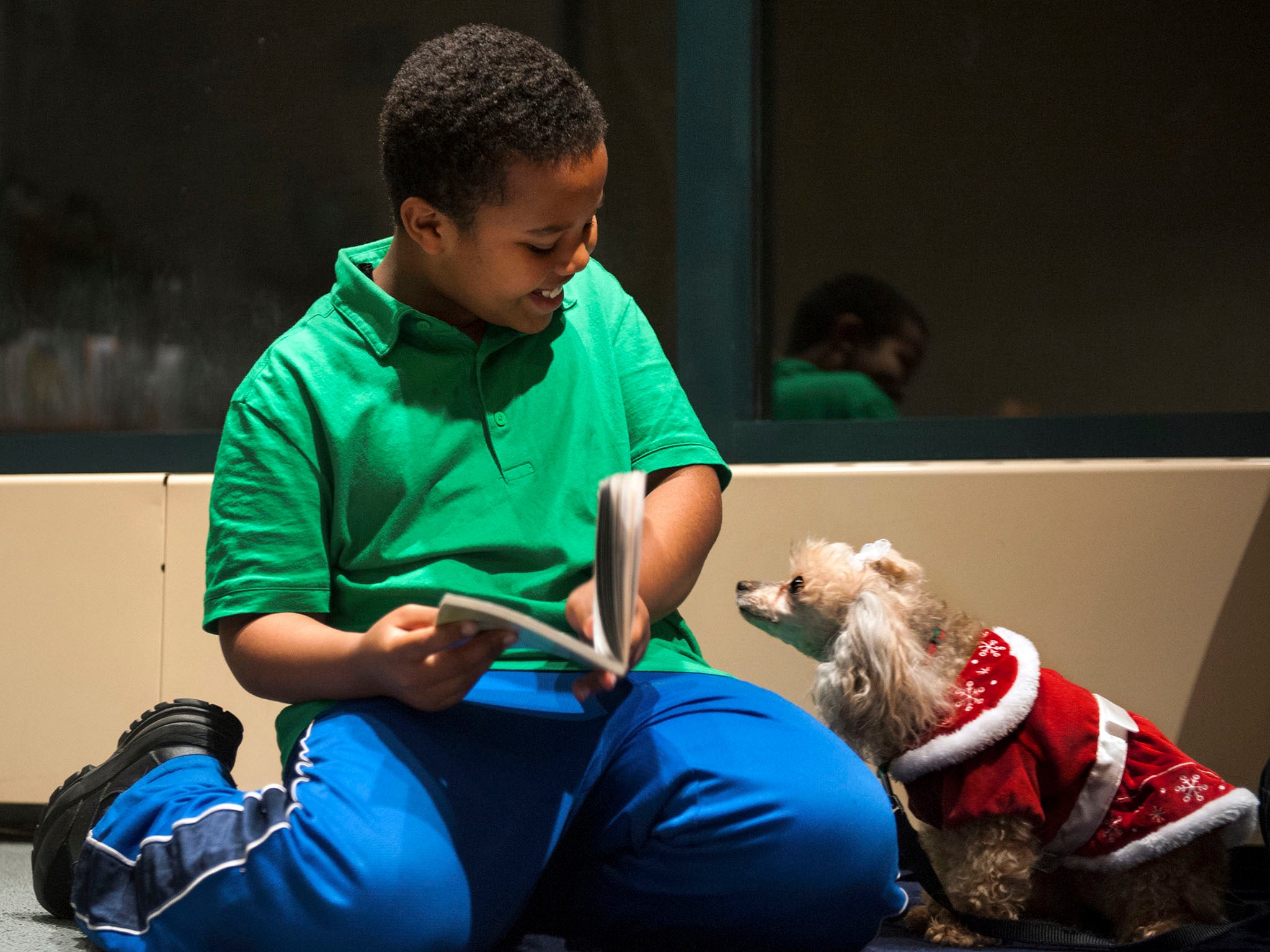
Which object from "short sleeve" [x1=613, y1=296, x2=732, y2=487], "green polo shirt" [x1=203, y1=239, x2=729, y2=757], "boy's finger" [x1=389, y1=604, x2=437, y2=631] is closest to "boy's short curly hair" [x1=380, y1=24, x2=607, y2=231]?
"green polo shirt" [x1=203, y1=239, x2=729, y2=757]

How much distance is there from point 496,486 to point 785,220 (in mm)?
898

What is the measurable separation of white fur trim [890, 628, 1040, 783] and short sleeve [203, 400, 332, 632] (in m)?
0.59

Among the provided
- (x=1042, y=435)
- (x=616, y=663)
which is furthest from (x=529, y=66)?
(x=1042, y=435)

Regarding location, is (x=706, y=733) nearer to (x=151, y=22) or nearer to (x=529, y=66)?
(x=529, y=66)

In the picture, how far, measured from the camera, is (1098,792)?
1.07m

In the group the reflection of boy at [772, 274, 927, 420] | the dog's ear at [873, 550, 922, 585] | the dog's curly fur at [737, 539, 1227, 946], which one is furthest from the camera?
the reflection of boy at [772, 274, 927, 420]

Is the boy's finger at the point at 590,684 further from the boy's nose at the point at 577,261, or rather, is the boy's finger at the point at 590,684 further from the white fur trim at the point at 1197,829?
the white fur trim at the point at 1197,829

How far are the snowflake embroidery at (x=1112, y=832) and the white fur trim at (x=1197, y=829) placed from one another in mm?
11

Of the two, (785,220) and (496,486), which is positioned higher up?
(785,220)

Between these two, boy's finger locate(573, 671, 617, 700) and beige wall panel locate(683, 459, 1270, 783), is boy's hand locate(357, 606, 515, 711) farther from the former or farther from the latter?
beige wall panel locate(683, 459, 1270, 783)

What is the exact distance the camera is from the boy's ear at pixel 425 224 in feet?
3.19

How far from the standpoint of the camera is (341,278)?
1060mm

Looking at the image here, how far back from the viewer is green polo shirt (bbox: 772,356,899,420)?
1695mm

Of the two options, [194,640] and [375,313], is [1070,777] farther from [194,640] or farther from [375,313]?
[194,640]
